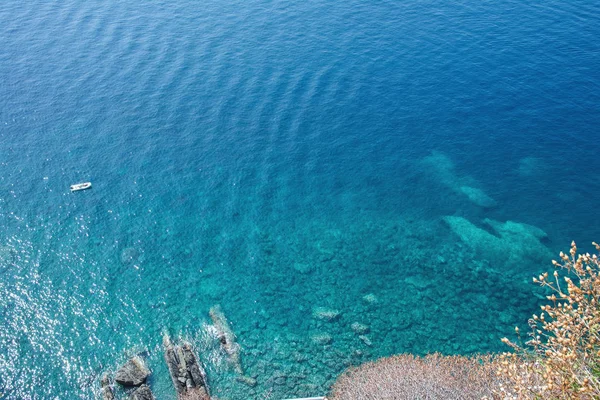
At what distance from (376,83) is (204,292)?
52.5 meters

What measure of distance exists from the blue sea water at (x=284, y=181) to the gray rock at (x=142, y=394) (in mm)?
1348

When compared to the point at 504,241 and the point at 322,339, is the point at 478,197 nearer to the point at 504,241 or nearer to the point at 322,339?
the point at 504,241

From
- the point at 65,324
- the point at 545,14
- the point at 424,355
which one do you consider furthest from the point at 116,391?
the point at 545,14

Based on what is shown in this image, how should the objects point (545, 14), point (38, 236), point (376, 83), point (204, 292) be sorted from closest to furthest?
point (204, 292) → point (38, 236) → point (376, 83) → point (545, 14)

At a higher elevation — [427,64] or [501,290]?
[427,64]

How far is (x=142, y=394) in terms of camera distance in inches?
1690

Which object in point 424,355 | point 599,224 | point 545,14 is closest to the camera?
point 424,355

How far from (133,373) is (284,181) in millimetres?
33499

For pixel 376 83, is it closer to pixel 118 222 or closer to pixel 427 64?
pixel 427 64

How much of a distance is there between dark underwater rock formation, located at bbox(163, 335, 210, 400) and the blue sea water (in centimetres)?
112

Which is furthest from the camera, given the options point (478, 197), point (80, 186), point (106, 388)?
point (478, 197)

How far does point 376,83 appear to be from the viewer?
284 feet

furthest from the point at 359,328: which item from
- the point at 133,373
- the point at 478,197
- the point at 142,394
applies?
the point at 478,197

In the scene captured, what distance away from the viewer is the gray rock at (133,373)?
4369 cm
